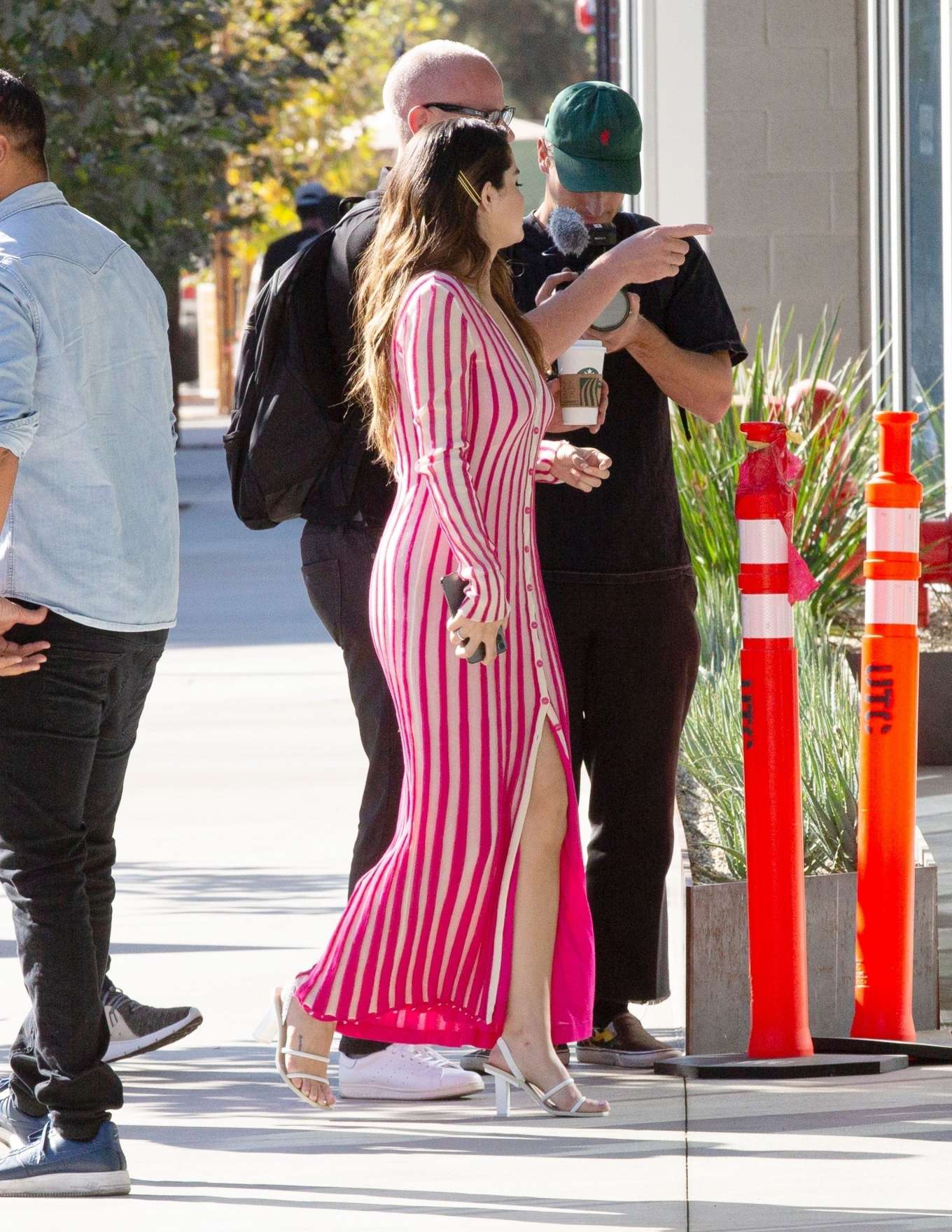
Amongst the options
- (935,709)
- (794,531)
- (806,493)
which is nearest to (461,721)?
(794,531)

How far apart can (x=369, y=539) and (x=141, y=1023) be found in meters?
1.17

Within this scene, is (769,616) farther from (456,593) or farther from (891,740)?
(456,593)

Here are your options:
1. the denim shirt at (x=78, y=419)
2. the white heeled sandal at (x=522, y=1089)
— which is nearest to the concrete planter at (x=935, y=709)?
the white heeled sandal at (x=522, y=1089)

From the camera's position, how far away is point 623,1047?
4.85m

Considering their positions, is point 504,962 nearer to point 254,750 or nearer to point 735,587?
point 735,587

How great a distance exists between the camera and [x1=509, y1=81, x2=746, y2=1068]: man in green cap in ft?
15.2

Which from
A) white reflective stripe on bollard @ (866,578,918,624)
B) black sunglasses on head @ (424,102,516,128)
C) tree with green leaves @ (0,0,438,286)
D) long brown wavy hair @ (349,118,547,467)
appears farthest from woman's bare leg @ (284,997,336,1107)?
tree with green leaves @ (0,0,438,286)

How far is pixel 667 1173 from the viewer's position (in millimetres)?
4039

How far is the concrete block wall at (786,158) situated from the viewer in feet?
36.2

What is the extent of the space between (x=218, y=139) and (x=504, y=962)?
43.9 feet

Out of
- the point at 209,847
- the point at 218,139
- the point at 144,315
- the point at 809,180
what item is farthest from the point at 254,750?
the point at 218,139

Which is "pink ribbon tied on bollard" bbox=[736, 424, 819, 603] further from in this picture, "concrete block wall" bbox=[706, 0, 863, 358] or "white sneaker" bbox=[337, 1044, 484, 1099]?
"concrete block wall" bbox=[706, 0, 863, 358]

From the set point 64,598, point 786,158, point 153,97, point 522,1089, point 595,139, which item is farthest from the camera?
point 153,97

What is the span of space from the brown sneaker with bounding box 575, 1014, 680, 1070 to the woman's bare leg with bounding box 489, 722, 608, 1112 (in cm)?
56
